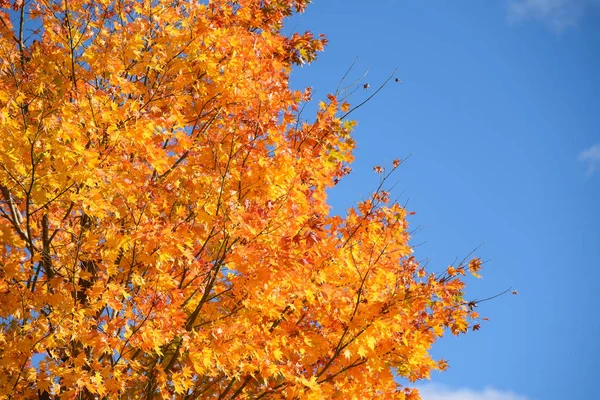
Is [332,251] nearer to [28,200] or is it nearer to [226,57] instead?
[226,57]

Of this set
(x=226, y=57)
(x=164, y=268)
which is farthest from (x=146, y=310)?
(x=226, y=57)

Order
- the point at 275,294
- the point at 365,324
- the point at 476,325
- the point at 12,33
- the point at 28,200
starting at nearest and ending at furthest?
the point at 28,200 → the point at 275,294 → the point at 365,324 → the point at 12,33 → the point at 476,325

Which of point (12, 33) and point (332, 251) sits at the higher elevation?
point (12, 33)

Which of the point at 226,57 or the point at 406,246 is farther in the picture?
the point at 406,246

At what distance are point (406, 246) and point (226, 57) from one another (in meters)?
3.88

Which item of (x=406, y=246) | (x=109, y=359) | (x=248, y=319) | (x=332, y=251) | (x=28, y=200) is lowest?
(x=109, y=359)

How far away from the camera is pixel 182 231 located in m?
6.67

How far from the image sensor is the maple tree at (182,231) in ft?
20.8

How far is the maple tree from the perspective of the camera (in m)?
6.35

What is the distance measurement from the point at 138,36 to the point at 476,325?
7.12 meters

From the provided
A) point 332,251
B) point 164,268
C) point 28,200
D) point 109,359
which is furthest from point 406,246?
point 28,200

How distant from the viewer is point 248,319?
7.02 m

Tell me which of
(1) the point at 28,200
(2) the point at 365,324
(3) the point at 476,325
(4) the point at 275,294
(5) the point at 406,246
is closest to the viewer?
(1) the point at 28,200

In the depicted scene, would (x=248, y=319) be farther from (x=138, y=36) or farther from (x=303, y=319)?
(x=138, y=36)
